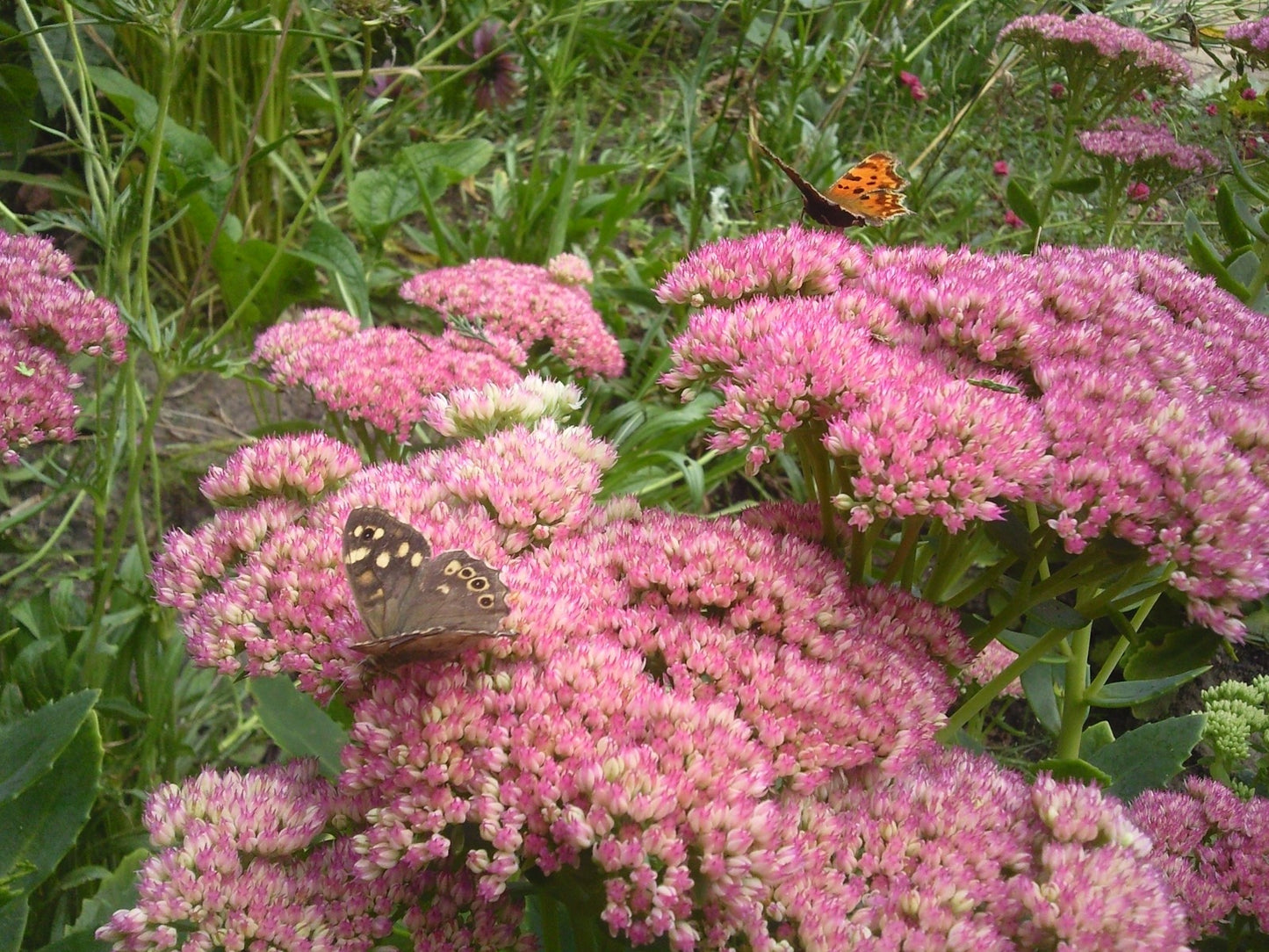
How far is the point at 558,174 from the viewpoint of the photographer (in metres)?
3.73

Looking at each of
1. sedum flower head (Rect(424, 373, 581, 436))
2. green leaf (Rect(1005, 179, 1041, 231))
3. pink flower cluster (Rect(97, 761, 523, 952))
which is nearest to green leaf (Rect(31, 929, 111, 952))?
pink flower cluster (Rect(97, 761, 523, 952))

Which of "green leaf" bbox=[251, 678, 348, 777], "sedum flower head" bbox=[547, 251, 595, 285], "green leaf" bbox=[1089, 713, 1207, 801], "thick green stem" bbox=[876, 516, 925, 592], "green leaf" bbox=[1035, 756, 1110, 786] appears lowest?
"green leaf" bbox=[251, 678, 348, 777]

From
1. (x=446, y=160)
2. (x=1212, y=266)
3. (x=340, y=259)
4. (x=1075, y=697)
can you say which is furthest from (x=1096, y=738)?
(x=446, y=160)

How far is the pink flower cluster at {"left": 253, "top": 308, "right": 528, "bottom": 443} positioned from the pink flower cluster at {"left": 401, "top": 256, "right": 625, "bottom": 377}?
24 centimetres

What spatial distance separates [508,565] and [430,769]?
0.35 m

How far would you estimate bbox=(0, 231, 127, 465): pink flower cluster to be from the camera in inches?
67.2

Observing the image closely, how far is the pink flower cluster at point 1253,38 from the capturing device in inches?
88.3

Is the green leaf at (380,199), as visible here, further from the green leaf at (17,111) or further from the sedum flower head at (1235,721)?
the sedum flower head at (1235,721)

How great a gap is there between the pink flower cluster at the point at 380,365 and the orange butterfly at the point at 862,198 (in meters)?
0.74

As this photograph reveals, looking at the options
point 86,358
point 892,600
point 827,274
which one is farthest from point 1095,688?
point 86,358

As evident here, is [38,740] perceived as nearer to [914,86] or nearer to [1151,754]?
[1151,754]

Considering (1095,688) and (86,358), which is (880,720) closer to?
(1095,688)

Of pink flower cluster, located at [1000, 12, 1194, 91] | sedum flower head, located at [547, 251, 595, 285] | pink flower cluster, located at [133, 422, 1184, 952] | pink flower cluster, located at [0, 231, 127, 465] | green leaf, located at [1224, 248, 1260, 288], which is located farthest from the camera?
sedum flower head, located at [547, 251, 595, 285]

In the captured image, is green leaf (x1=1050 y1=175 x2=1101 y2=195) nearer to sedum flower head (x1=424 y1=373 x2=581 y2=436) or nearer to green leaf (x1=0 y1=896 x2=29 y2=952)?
sedum flower head (x1=424 y1=373 x2=581 y2=436)
